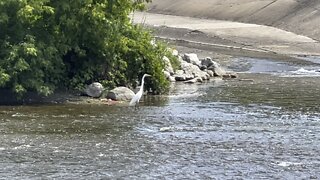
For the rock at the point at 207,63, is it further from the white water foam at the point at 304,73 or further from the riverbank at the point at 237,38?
the riverbank at the point at 237,38

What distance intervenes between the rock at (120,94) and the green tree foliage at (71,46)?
1010mm

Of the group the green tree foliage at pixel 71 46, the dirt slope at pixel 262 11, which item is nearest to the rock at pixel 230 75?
the green tree foliage at pixel 71 46

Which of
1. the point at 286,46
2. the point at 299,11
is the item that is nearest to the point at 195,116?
the point at 286,46

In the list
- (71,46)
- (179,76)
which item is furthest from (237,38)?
(71,46)

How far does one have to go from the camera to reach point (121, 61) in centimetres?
A: 3203

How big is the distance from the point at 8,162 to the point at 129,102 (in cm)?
1087

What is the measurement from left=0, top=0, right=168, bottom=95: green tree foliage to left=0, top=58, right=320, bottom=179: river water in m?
1.28

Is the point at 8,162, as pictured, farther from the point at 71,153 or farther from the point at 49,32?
the point at 49,32

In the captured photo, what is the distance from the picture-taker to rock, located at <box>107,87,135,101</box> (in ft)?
99.8

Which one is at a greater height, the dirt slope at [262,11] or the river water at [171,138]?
the dirt slope at [262,11]

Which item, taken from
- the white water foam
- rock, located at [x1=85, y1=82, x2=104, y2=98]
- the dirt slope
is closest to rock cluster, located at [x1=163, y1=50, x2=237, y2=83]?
the white water foam

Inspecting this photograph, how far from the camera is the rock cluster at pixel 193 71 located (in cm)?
3847

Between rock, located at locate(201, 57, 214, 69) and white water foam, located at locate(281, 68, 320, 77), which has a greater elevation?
rock, located at locate(201, 57, 214, 69)

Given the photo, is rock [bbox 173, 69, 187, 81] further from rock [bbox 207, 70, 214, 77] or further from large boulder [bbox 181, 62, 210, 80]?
rock [bbox 207, 70, 214, 77]
